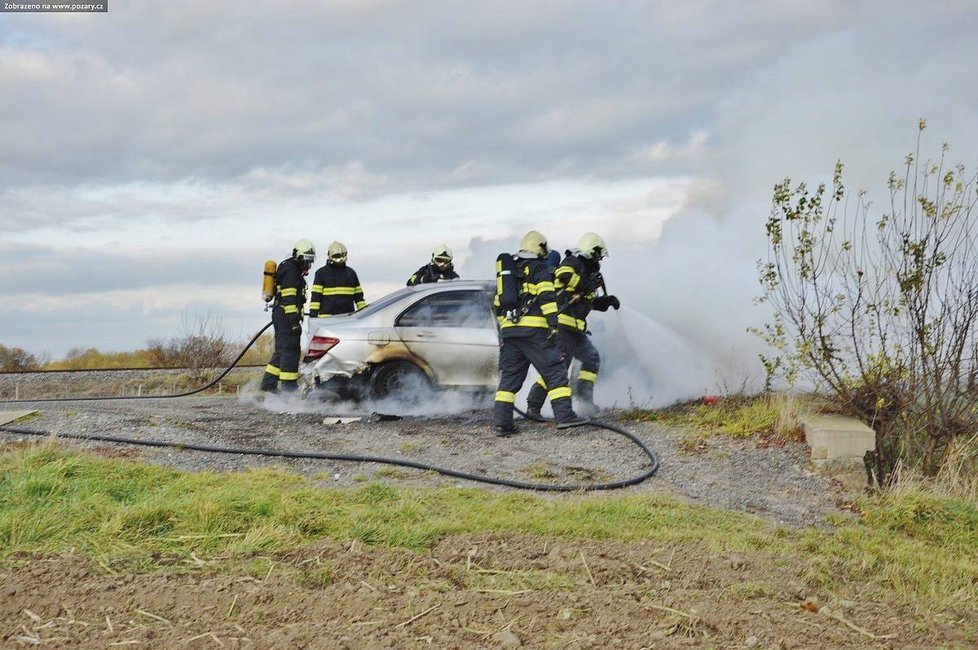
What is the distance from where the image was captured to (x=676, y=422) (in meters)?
11.2

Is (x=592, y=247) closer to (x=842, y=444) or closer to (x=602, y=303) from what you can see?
(x=602, y=303)

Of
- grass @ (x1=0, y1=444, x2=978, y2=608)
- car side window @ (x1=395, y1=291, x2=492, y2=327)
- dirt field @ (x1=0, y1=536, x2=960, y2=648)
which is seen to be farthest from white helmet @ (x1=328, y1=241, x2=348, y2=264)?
dirt field @ (x1=0, y1=536, x2=960, y2=648)

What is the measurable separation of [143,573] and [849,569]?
4.02m

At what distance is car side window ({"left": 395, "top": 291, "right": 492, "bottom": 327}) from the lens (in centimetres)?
1126

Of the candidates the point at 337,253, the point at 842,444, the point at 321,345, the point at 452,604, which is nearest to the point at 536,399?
the point at 321,345

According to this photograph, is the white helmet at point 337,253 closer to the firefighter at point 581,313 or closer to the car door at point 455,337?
the car door at point 455,337

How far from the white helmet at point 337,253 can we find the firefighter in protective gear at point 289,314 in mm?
227

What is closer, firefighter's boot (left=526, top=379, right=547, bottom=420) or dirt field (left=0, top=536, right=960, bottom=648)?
dirt field (left=0, top=536, right=960, bottom=648)

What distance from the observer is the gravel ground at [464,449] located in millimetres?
8156

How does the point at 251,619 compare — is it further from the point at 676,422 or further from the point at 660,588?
the point at 676,422

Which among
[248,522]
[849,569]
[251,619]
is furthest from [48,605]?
[849,569]

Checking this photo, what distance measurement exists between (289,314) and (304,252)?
0.83 meters

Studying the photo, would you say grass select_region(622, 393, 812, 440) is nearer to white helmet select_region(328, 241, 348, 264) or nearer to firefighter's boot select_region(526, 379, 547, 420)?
firefighter's boot select_region(526, 379, 547, 420)

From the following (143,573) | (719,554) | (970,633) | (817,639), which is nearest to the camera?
(817,639)
